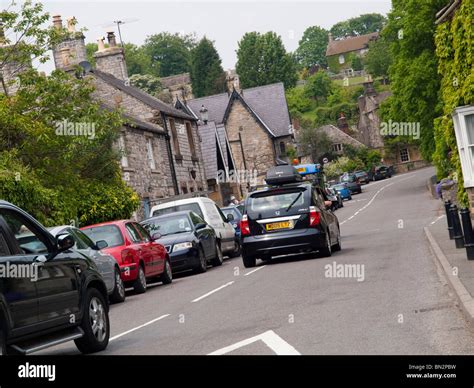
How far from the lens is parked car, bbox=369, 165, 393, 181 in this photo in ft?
339

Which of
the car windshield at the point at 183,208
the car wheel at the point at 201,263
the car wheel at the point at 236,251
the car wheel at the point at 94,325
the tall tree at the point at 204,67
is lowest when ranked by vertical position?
the car wheel at the point at 236,251

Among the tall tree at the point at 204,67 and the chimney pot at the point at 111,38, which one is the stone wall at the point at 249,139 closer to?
the chimney pot at the point at 111,38

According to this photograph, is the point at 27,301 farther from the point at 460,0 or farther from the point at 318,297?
the point at 460,0

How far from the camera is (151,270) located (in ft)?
69.6

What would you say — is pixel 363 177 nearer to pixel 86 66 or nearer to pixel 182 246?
pixel 86 66

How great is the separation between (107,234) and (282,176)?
15.1 meters

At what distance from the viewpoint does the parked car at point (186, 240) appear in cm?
2381

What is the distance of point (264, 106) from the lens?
84375 mm

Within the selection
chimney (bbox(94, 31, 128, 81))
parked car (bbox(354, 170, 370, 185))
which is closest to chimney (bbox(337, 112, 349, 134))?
parked car (bbox(354, 170, 370, 185))

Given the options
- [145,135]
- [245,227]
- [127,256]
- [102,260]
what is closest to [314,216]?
[245,227]

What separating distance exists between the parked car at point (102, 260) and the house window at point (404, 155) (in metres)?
99.4

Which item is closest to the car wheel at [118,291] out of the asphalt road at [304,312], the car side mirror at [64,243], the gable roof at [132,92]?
the asphalt road at [304,312]

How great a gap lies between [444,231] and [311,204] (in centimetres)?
459
